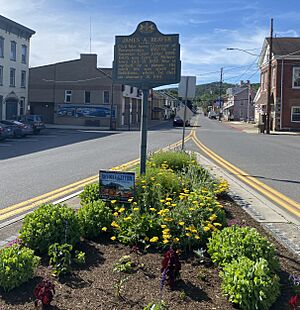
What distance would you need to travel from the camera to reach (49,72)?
58250 mm

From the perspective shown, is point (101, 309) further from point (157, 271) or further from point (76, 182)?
point (76, 182)

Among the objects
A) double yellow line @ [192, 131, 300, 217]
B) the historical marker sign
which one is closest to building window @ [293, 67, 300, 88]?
double yellow line @ [192, 131, 300, 217]

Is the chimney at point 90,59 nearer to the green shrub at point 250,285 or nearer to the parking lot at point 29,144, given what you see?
the parking lot at point 29,144

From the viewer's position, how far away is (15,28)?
46875 mm

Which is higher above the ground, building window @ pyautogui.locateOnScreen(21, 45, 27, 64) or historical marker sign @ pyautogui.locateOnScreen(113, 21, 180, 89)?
building window @ pyautogui.locateOnScreen(21, 45, 27, 64)

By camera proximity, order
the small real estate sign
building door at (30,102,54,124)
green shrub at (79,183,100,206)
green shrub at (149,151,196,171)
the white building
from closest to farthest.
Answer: the small real estate sign < green shrub at (79,183,100,206) < green shrub at (149,151,196,171) < the white building < building door at (30,102,54,124)

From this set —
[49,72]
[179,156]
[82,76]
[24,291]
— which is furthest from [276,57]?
[24,291]

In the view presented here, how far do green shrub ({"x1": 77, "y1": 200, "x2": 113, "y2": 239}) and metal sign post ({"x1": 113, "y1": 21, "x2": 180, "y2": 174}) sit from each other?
226 centimetres

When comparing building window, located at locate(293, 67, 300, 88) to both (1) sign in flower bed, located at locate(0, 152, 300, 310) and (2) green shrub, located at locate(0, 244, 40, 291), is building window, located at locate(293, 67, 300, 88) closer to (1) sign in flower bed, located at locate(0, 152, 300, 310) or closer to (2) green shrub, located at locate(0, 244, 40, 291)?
(1) sign in flower bed, located at locate(0, 152, 300, 310)

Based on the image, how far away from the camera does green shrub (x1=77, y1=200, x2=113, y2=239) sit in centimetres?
518

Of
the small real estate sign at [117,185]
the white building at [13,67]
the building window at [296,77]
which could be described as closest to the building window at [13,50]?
the white building at [13,67]

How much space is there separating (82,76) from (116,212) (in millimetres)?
53137

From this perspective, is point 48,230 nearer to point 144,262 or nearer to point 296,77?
point 144,262

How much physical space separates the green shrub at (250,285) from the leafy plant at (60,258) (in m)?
1.49
